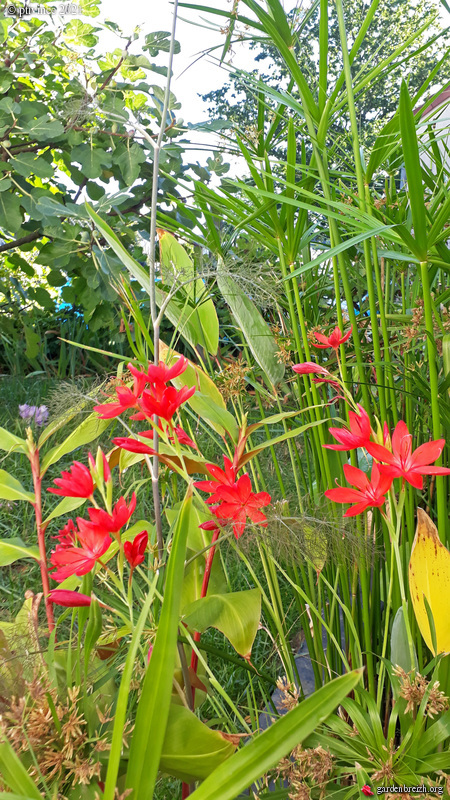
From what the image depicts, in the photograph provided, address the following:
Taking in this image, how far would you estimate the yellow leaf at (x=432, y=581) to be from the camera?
61cm

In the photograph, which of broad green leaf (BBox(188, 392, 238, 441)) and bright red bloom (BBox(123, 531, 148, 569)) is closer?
bright red bloom (BBox(123, 531, 148, 569))

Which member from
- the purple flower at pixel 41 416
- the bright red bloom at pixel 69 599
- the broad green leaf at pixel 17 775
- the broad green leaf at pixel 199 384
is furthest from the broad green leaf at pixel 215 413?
the purple flower at pixel 41 416

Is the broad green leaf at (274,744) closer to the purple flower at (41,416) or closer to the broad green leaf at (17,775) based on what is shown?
the broad green leaf at (17,775)

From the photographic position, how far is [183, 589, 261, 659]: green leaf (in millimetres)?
584

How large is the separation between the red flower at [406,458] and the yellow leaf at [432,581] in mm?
98

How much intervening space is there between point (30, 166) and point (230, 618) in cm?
179

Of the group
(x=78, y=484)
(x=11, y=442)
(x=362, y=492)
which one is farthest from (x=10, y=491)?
(x=362, y=492)

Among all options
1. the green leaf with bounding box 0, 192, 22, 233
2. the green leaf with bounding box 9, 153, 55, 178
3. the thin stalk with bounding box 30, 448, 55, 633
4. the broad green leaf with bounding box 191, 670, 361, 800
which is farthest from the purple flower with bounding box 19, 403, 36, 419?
the broad green leaf with bounding box 191, 670, 361, 800

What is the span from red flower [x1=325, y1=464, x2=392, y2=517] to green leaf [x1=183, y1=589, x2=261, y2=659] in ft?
0.48

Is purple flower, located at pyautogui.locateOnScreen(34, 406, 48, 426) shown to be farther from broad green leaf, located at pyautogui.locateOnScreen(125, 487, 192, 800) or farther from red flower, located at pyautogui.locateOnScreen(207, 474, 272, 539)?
broad green leaf, located at pyautogui.locateOnScreen(125, 487, 192, 800)

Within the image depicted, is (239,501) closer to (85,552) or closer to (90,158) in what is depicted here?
(85,552)

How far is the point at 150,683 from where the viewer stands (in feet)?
1.43

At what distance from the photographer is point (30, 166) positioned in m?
1.95

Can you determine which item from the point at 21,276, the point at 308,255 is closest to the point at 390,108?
the point at 21,276
